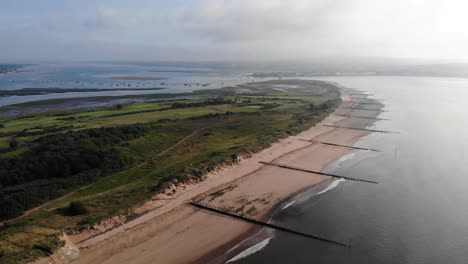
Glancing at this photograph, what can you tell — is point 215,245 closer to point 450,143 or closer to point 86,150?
point 86,150

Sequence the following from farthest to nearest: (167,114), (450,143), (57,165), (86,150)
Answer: (167,114)
(450,143)
(86,150)
(57,165)

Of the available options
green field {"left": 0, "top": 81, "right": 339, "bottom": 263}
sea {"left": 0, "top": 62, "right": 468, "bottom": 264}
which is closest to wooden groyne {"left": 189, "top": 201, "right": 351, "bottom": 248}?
sea {"left": 0, "top": 62, "right": 468, "bottom": 264}

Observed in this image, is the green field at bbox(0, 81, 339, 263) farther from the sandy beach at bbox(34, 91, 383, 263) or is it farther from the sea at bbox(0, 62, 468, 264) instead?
the sea at bbox(0, 62, 468, 264)

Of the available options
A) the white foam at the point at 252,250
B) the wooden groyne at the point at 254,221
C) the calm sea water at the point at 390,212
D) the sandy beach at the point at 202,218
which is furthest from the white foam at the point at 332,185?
the white foam at the point at 252,250

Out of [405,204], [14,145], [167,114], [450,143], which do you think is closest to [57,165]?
[14,145]

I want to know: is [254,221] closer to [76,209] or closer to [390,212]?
[390,212]

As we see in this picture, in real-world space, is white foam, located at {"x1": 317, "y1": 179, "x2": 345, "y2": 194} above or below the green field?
below

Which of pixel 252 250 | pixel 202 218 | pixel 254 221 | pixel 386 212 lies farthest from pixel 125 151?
pixel 386 212
